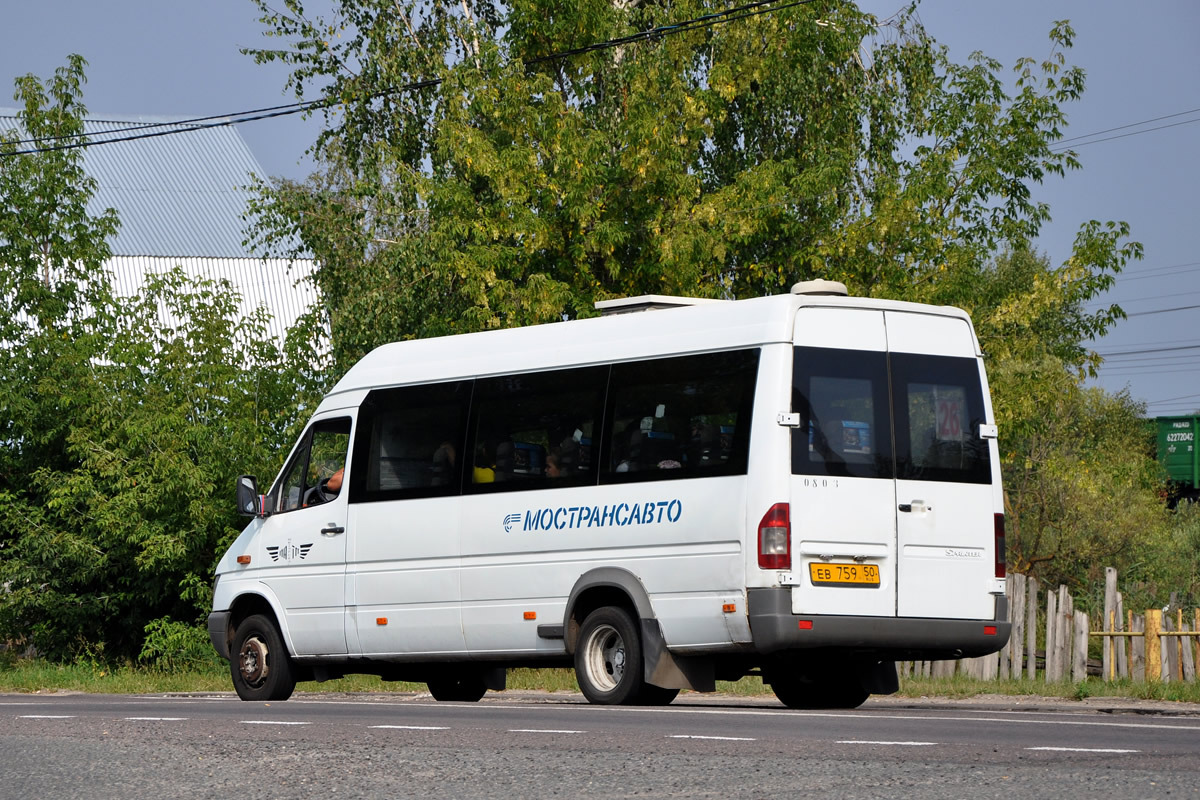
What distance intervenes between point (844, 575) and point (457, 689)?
5.31 metres

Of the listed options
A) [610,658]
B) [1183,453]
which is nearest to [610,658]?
[610,658]

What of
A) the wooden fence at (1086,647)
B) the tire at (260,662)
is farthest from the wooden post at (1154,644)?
the tire at (260,662)

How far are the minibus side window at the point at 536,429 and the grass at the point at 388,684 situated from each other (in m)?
4.94

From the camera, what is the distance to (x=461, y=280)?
24.9 m

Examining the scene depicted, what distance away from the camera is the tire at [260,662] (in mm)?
15789

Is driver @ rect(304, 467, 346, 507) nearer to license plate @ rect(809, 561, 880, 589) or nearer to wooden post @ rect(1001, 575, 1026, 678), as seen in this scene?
license plate @ rect(809, 561, 880, 589)

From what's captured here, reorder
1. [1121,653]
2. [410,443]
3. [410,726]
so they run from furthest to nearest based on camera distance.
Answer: [1121,653], [410,443], [410,726]

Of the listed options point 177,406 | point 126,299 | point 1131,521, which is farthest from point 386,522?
point 1131,521

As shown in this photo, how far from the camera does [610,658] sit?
13.6m

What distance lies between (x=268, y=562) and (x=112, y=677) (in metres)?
9.10

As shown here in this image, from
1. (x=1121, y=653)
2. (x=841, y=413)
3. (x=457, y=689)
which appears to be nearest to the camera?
(x=841, y=413)

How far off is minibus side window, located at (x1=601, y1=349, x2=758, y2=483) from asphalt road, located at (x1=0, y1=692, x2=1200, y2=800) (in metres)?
1.78

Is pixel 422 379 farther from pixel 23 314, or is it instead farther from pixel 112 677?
pixel 23 314

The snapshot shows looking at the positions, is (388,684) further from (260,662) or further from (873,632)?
(873,632)
